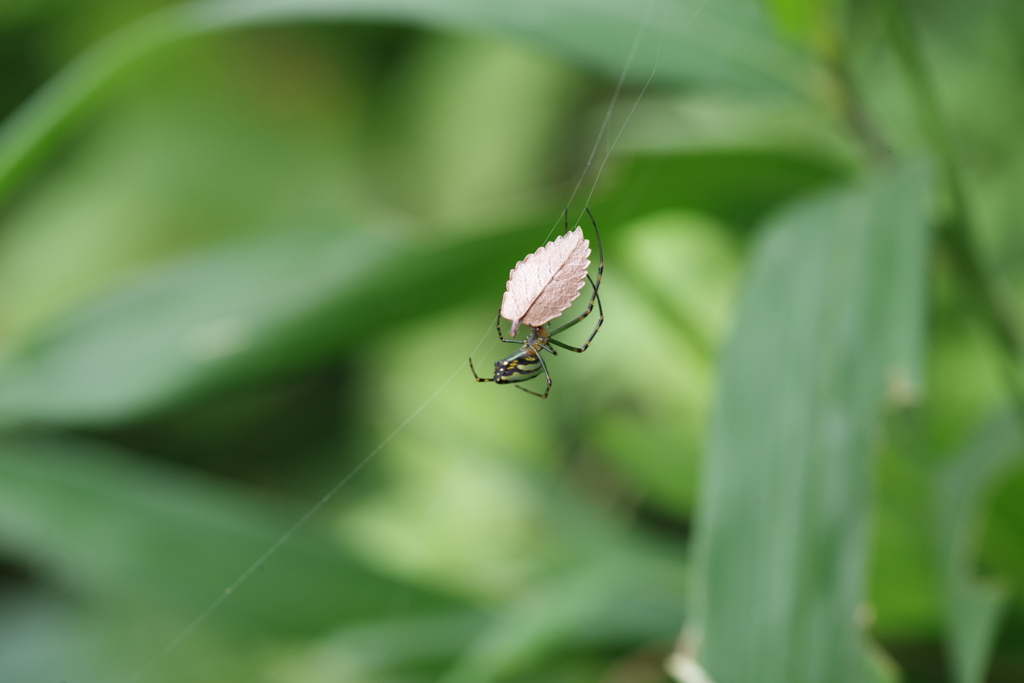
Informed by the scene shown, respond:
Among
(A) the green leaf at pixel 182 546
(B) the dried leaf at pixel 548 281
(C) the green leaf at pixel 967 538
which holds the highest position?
(A) the green leaf at pixel 182 546

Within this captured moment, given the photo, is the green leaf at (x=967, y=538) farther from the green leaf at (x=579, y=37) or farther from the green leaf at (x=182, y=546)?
the green leaf at (x=182, y=546)

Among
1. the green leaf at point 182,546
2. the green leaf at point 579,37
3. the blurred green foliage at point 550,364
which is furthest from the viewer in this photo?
the green leaf at point 182,546

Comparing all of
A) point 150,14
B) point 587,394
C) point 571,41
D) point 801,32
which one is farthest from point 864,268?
point 150,14

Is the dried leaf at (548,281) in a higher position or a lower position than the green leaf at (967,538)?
higher

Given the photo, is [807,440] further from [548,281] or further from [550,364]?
[550,364]

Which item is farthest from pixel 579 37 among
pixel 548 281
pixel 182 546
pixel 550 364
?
pixel 550 364

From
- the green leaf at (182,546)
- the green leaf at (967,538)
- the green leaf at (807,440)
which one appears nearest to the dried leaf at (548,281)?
the green leaf at (807,440)
